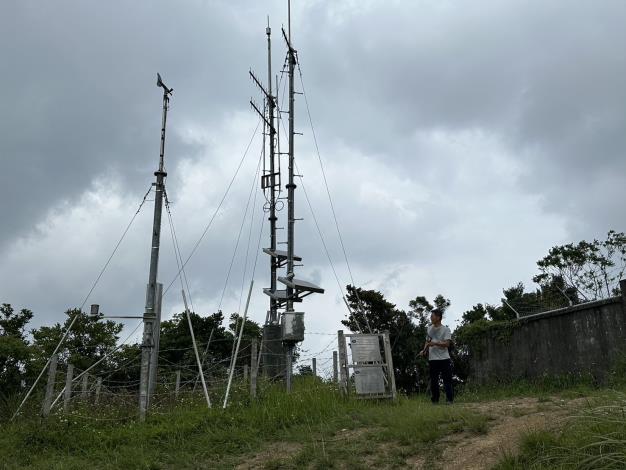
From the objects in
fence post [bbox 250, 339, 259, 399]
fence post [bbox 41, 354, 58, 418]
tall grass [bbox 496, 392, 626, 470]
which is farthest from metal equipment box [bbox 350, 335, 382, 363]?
fence post [bbox 41, 354, 58, 418]

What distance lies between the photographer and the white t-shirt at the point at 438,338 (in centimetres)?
972

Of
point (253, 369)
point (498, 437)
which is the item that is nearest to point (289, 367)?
point (253, 369)

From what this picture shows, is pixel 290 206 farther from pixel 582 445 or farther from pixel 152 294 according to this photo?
pixel 582 445

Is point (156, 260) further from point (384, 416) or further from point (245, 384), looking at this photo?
point (384, 416)

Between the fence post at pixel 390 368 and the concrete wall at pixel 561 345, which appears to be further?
the concrete wall at pixel 561 345

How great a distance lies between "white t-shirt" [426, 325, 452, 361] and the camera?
9.72m

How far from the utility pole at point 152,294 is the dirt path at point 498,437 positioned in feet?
18.4

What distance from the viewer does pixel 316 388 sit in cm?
1090

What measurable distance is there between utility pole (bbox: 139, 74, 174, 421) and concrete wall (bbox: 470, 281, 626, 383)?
8.77 meters

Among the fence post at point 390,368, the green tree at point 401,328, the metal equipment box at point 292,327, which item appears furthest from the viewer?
the green tree at point 401,328

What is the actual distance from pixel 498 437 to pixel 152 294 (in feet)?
24.5

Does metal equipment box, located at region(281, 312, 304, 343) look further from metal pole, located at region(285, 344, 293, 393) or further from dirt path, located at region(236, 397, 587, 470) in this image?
dirt path, located at region(236, 397, 587, 470)

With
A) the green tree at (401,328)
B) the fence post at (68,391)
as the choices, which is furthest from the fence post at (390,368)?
the green tree at (401,328)

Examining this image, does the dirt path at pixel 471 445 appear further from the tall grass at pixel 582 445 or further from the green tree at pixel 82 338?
the green tree at pixel 82 338
